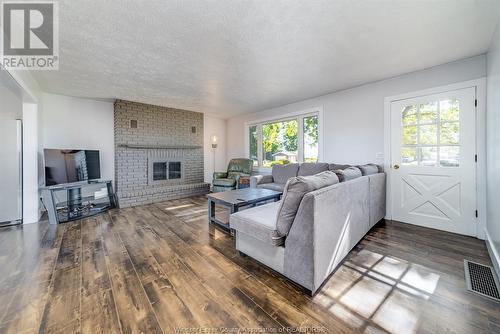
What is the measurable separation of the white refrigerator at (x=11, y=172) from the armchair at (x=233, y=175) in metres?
3.42

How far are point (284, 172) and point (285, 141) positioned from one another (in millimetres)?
955

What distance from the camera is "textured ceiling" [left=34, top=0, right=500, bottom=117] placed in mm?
1729

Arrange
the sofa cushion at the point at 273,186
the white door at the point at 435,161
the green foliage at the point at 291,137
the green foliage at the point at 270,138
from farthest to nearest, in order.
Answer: the green foliage at the point at 270,138, the green foliage at the point at 291,137, the sofa cushion at the point at 273,186, the white door at the point at 435,161

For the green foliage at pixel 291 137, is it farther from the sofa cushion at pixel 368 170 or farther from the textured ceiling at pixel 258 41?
the sofa cushion at pixel 368 170

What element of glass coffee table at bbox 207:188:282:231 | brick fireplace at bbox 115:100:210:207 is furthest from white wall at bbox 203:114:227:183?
glass coffee table at bbox 207:188:282:231

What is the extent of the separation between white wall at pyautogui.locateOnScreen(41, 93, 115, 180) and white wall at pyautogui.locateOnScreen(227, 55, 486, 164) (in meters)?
4.53

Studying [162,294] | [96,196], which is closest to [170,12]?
[162,294]

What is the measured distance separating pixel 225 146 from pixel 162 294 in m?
5.46

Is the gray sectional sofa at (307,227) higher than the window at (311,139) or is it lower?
lower

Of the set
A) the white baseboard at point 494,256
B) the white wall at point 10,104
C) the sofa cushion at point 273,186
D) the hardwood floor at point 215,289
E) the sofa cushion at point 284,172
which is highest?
the white wall at point 10,104

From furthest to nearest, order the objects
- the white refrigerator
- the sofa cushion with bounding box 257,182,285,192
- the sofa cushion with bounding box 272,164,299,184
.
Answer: the sofa cushion with bounding box 272,164,299,184, the sofa cushion with bounding box 257,182,285,192, the white refrigerator

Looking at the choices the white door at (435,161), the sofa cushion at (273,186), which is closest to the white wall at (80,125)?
the sofa cushion at (273,186)

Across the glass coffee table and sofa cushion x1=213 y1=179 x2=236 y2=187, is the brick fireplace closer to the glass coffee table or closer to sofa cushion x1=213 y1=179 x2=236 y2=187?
sofa cushion x1=213 y1=179 x2=236 y2=187

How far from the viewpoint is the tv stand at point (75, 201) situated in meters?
3.32
